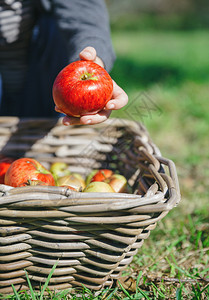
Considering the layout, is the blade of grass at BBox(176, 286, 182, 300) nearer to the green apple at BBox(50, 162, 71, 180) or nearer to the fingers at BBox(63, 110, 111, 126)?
the fingers at BBox(63, 110, 111, 126)

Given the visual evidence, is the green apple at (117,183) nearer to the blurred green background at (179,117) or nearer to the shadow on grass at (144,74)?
the blurred green background at (179,117)

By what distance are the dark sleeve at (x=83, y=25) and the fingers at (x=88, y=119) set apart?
32 cm

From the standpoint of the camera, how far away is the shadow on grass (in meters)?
4.26


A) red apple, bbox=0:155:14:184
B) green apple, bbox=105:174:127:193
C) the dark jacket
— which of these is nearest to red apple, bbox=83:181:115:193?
green apple, bbox=105:174:127:193

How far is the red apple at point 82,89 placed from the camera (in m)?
1.21

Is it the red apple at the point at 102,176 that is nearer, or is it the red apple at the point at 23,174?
the red apple at the point at 23,174

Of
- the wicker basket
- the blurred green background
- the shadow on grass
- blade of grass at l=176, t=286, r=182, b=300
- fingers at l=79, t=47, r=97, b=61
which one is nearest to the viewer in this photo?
the wicker basket

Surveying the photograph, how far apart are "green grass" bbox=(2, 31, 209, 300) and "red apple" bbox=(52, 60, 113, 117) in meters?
0.24

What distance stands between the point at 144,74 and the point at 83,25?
3205mm

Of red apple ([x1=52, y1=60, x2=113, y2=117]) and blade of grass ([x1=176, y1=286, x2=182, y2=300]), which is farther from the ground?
red apple ([x1=52, y1=60, x2=113, y2=117])

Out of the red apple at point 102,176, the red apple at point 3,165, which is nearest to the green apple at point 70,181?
the red apple at point 102,176

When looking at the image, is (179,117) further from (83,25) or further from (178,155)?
(83,25)

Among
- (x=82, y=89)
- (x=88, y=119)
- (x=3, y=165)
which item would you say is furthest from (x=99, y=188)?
(x=3, y=165)

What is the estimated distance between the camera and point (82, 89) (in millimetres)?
1209
